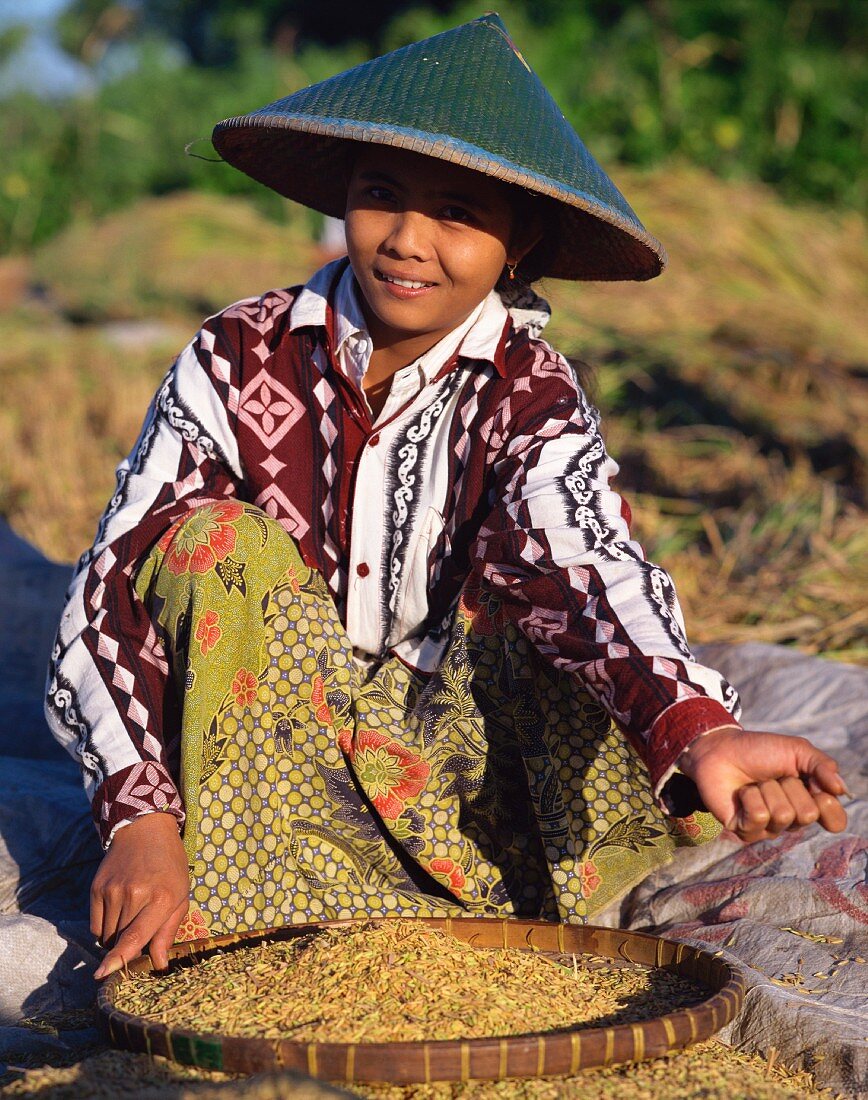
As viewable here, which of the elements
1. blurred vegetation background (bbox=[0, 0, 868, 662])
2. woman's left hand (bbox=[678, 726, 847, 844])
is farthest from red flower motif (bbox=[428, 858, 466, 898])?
blurred vegetation background (bbox=[0, 0, 868, 662])

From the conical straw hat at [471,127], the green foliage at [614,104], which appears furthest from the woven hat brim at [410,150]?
the green foliage at [614,104]

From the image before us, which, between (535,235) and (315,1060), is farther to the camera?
(535,235)

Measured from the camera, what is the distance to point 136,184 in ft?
35.9

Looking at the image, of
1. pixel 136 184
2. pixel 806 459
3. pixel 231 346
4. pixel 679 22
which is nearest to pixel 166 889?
pixel 231 346

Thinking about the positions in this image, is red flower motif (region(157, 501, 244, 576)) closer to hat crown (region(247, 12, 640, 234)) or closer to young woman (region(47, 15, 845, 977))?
young woman (region(47, 15, 845, 977))

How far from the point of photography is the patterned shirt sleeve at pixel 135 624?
1687mm

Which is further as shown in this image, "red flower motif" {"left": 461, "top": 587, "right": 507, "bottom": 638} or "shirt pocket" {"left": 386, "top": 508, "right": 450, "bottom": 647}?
"shirt pocket" {"left": 386, "top": 508, "right": 450, "bottom": 647}

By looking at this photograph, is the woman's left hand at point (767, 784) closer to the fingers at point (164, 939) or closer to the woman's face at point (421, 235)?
the fingers at point (164, 939)

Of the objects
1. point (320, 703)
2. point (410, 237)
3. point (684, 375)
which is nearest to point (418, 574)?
point (320, 703)

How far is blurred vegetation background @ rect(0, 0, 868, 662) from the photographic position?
12.3 feet

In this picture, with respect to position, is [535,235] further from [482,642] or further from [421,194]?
[482,642]

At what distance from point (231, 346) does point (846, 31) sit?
12472mm

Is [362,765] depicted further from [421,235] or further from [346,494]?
[421,235]

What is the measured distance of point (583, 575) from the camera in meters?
1.63
